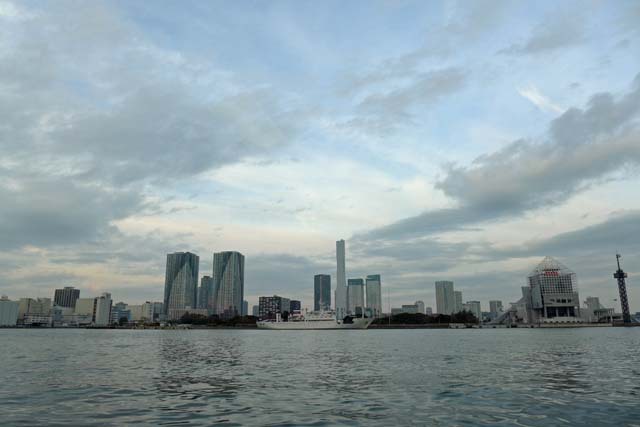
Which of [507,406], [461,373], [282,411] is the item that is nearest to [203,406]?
[282,411]

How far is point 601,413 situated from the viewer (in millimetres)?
23406

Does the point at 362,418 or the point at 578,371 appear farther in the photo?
the point at 578,371

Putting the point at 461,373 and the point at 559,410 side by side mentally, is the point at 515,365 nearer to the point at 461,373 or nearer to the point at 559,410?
the point at 461,373

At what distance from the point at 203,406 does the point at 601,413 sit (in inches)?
814

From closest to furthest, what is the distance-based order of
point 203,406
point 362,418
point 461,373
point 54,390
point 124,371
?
1. point 362,418
2. point 203,406
3. point 54,390
4. point 461,373
5. point 124,371

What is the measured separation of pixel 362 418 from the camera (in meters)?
22.5

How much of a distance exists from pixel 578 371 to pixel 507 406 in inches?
839

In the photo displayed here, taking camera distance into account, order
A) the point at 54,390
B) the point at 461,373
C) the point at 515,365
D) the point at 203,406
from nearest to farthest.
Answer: the point at 203,406 < the point at 54,390 < the point at 461,373 < the point at 515,365

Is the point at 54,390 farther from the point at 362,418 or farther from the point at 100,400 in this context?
the point at 362,418

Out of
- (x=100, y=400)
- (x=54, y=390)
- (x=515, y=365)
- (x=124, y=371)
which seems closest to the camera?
(x=100, y=400)

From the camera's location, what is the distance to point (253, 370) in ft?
148

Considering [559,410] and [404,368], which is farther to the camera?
[404,368]

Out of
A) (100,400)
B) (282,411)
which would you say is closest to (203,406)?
(282,411)

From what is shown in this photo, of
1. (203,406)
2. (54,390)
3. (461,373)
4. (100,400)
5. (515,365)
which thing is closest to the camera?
(203,406)
